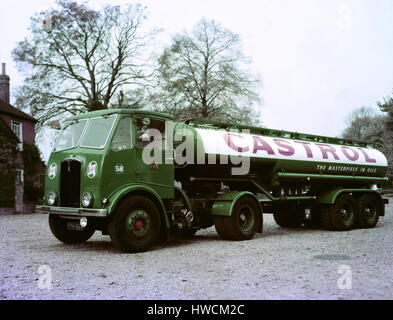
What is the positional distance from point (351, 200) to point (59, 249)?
30.1 feet

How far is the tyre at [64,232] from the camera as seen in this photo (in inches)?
440

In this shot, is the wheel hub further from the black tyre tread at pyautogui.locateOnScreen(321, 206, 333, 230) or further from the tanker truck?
the black tyre tread at pyautogui.locateOnScreen(321, 206, 333, 230)

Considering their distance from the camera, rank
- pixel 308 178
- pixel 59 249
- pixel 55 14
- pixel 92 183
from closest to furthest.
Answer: pixel 92 183
pixel 59 249
pixel 308 178
pixel 55 14

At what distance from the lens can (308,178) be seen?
14383mm

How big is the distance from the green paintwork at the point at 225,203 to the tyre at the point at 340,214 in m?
3.90

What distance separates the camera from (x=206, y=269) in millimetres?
8055

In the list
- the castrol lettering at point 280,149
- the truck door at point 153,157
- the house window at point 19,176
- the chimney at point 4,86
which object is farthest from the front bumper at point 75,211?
the chimney at point 4,86

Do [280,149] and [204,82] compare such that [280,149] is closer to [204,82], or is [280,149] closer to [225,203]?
[225,203]

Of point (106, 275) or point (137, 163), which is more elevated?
point (137, 163)

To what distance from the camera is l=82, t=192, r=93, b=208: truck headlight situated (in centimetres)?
976

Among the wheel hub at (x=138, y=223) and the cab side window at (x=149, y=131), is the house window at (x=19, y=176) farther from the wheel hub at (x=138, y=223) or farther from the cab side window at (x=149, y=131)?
the wheel hub at (x=138, y=223)

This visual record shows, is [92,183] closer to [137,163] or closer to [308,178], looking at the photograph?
[137,163]

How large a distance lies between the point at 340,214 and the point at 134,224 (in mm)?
7548

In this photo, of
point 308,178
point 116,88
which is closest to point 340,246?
point 308,178
